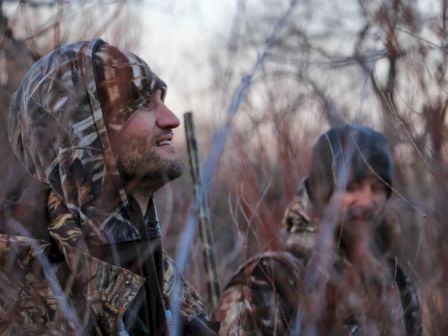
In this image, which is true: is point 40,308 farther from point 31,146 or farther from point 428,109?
point 428,109

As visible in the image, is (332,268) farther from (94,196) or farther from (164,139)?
(94,196)

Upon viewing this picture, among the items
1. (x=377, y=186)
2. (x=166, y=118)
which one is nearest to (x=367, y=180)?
(x=377, y=186)

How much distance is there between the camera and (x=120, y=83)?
3.10 metres

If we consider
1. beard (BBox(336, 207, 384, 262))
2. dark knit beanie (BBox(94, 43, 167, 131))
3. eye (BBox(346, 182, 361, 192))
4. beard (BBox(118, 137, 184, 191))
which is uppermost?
dark knit beanie (BBox(94, 43, 167, 131))

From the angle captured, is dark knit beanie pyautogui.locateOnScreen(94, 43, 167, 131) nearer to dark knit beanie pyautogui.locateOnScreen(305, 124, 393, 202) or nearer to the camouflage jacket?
the camouflage jacket

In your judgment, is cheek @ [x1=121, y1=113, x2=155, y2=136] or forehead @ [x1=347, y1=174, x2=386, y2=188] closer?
cheek @ [x1=121, y1=113, x2=155, y2=136]

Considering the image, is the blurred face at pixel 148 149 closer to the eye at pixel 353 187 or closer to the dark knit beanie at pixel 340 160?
the dark knit beanie at pixel 340 160

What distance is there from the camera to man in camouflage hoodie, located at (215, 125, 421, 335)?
280cm

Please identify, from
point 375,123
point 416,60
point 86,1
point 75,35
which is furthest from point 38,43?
point 416,60

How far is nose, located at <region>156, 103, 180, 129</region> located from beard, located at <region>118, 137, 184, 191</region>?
3.3 inches

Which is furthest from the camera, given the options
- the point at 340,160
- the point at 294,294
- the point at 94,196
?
the point at 340,160

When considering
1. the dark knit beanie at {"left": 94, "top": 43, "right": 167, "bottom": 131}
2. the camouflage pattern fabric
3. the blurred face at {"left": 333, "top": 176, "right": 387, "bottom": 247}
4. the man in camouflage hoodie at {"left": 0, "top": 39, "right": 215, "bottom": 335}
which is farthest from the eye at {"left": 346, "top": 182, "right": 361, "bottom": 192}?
the dark knit beanie at {"left": 94, "top": 43, "right": 167, "bottom": 131}

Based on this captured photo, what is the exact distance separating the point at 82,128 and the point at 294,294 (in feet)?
3.09

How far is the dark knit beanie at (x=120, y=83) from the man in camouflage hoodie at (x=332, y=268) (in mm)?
644
